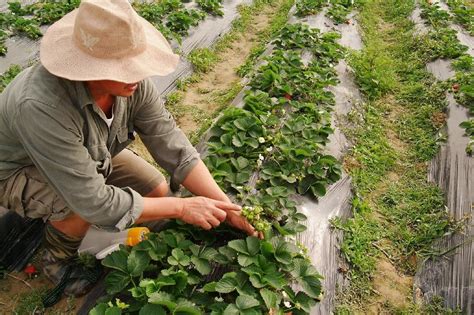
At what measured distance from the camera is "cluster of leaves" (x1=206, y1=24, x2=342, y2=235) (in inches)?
116

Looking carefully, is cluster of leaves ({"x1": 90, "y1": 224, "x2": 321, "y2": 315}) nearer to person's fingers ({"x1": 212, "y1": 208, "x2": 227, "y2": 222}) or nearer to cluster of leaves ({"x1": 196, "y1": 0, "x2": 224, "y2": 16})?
person's fingers ({"x1": 212, "y1": 208, "x2": 227, "y2": 222})

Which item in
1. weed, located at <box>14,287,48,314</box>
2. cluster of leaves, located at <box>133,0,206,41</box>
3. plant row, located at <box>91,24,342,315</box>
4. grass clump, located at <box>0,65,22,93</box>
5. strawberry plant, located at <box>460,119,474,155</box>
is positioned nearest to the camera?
plant row, located at <box>91,24,342,315</box>

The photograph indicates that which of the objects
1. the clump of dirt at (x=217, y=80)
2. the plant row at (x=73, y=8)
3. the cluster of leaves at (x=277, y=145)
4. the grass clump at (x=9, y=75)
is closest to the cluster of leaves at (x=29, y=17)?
the plant row at (x=73, y=8)

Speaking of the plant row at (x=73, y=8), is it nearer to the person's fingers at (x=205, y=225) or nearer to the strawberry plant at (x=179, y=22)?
the strawberry plant at (x=179, y=22)

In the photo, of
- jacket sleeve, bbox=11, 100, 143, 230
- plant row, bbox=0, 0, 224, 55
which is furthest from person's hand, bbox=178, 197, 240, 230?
plant row, bbox=0, 0, 224, 55

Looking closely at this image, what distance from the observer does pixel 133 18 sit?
1.90m

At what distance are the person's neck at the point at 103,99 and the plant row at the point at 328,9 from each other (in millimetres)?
5134

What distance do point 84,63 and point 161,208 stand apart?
850 millimetres

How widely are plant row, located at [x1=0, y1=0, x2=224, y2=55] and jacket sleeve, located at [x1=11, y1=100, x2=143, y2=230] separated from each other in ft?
11.5

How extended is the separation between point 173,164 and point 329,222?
1.23 metres

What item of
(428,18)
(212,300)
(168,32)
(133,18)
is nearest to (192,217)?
(212,300)

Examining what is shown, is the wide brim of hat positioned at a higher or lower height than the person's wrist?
higher

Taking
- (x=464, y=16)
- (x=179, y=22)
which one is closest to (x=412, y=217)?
(x=179, y=22)

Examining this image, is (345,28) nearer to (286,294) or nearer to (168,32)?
(168,32)
